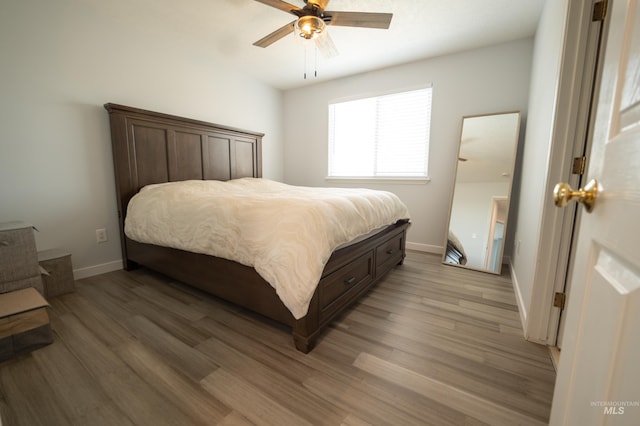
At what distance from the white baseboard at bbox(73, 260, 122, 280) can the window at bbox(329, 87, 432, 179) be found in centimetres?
298

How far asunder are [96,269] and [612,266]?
3.36m

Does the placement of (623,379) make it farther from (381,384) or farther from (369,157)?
(369,157)

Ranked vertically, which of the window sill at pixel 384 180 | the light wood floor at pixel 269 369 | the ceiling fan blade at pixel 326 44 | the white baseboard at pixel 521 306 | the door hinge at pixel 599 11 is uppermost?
the ceiling fan blade at pixel 326 44

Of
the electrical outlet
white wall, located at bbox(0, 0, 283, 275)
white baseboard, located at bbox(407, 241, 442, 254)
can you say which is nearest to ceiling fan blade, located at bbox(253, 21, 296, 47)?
white wall, located at bbox(0, 0, 283, 275)

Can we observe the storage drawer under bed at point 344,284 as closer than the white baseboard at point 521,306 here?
Yes

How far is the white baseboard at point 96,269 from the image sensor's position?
2283mm

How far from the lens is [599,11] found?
→ 1.21 meters

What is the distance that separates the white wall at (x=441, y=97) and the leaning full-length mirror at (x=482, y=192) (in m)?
0.16

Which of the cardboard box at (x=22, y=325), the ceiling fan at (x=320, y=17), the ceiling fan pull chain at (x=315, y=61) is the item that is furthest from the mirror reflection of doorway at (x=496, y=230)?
the cardboard box at (x=22, y=325)

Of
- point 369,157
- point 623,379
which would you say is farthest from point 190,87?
point 623,379

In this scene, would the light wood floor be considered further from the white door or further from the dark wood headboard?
the dark wood headboard

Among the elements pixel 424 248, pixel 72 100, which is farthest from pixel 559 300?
pixel 72 100

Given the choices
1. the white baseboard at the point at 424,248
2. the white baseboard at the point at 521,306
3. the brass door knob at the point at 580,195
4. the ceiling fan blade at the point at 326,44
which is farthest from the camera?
the white baseboard at the point at 424,248

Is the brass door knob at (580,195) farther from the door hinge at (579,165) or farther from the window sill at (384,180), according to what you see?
the window sill at (384,180)
